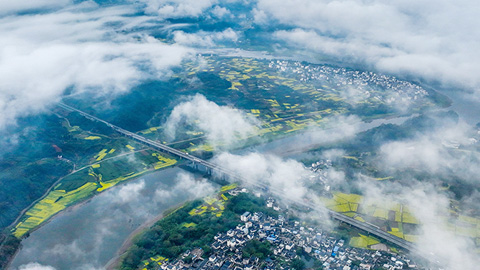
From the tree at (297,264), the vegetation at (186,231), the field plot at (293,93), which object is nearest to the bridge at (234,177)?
the field plot at (293,93)

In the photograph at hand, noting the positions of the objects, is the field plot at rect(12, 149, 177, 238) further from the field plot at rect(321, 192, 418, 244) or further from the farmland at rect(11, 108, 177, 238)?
the field plot at rect(321, 192, 418, 244)

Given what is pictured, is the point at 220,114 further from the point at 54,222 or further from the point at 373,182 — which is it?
the point at 54,222

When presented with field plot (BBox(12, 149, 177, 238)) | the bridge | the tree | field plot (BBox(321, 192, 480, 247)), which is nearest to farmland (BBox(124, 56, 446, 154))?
the bridge

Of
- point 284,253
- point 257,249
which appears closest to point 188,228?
point 257,249

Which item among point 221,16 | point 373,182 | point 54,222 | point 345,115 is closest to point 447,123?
point 345,115

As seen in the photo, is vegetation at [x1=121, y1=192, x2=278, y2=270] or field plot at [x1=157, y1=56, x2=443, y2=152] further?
field plot at [x1=157, y1=56, x2=443, y2=152]

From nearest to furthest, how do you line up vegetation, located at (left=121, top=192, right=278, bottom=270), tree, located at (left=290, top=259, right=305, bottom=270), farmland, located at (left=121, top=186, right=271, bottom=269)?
1. tree, located at (left=290, top=259, right=305, bottom=270)
2. farmland, located at (left=121, top=186, right=271, bottom=269)
3. vegetation, located at (left=121, top=192, right=278, bottom=270)
